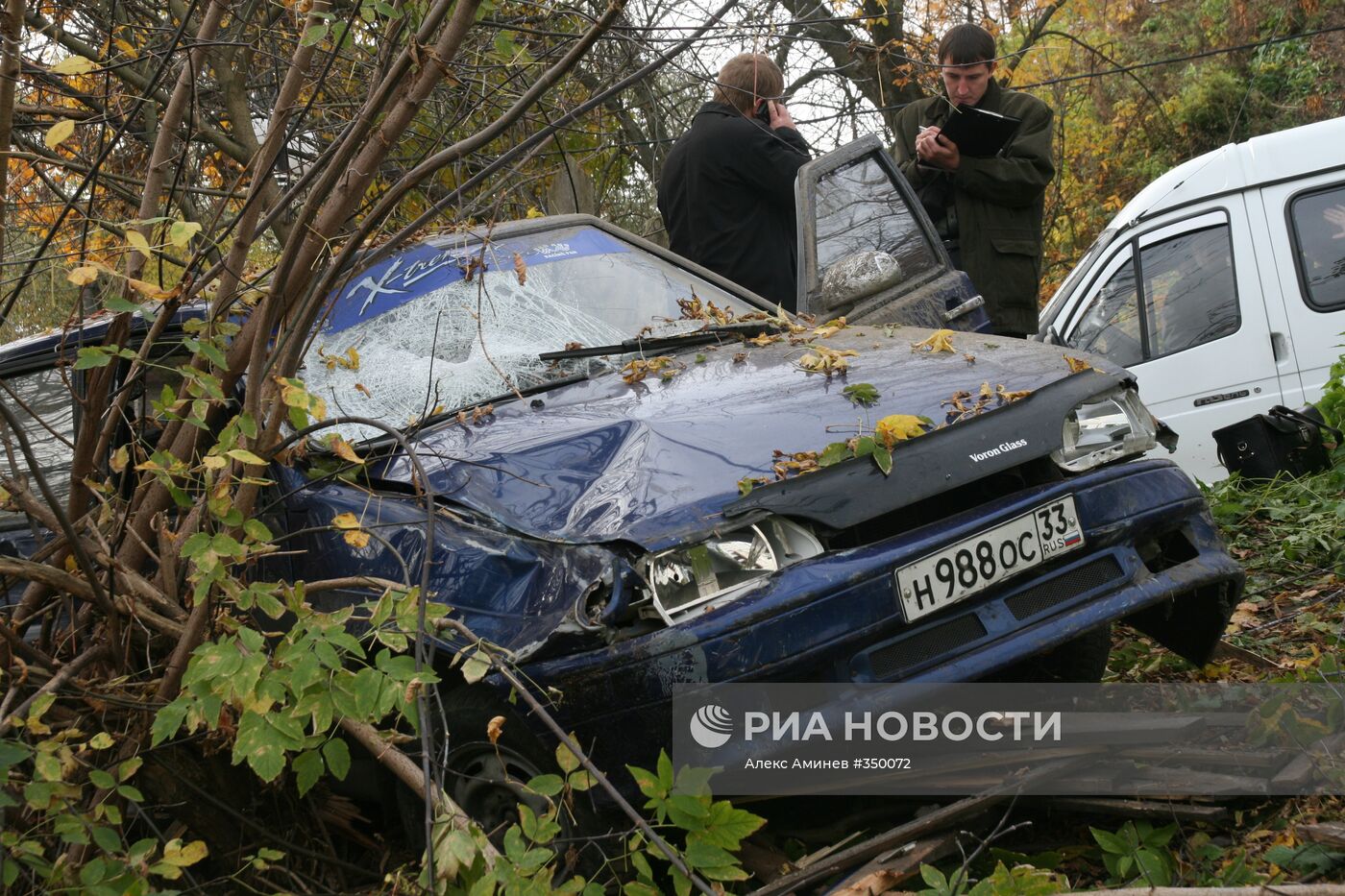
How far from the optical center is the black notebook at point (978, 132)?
5.81m

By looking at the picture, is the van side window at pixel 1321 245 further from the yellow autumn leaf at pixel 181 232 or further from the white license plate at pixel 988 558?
the yellow autumn leaf at pixel 181 232

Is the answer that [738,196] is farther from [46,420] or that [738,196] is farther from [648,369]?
[46,420]

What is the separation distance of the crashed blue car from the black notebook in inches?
75.4

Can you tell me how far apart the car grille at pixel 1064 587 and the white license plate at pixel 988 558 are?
0.06 meters

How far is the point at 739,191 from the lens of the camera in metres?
5.65

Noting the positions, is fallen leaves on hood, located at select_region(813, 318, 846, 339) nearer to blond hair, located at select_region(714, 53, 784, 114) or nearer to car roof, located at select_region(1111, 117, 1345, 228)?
blond hair, located at select_region(714, 53, 784, 114)

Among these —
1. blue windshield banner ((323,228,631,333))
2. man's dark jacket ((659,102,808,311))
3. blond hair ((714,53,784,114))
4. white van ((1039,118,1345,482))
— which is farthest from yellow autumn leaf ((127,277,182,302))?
white van ((1039,118,1345,482))

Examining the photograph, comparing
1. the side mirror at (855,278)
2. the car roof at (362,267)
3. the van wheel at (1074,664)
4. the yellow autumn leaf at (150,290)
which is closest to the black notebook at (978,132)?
the side mirror at (855,278)

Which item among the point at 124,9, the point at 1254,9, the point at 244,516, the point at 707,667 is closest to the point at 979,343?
the point at 707,667

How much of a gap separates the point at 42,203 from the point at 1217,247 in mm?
5452

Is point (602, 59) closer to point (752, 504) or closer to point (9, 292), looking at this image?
point (9, 292)

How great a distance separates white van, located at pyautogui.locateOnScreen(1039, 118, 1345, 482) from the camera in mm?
6621
